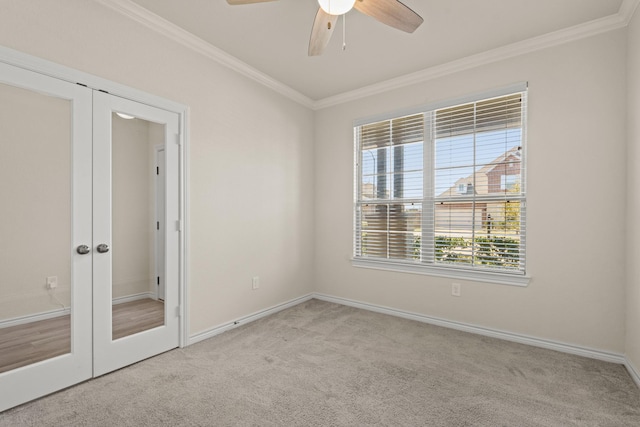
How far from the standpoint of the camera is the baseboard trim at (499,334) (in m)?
2.52

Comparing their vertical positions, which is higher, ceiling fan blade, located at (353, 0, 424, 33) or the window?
ceiling fan blade, located at (353, 0, 424, 33)

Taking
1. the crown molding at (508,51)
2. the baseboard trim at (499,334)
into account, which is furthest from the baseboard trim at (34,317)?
the crown molding at (508,51)

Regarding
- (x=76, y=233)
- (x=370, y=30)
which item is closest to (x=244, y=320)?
(x=76, y=233)

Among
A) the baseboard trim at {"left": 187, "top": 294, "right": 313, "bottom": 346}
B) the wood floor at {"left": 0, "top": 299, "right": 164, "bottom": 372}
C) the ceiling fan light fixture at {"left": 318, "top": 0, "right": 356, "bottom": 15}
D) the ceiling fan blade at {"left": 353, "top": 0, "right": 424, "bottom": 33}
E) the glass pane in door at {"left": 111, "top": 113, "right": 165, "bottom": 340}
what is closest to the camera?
the ceiling fan light fixture at {"left": 318, "top": 0, "right": 356, "bottom": 15}

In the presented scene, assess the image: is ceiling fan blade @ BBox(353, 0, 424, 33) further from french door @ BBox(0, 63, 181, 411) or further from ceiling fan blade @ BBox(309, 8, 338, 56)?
french door @ BBox(0, 63, 181, 411)

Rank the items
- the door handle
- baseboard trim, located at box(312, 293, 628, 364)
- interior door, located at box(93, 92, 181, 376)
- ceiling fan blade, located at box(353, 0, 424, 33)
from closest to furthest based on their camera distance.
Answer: ceiling fan blade, located at box(353, 0, 424, 33), the door handle, interior door, located at box(93, 92, 181, 376), baseboard trim, located at box(312, 293, 628, 364)

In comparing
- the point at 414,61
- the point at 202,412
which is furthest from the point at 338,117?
the point at 202,412

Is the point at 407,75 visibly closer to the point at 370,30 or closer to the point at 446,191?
the point at 370,30

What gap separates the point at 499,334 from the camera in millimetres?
2963

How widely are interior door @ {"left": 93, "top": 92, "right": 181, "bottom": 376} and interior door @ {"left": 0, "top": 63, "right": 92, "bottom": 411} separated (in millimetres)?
78

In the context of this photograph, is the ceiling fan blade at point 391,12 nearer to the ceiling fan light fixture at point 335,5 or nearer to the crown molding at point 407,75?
the ceiling fan light fixture at point 335,5

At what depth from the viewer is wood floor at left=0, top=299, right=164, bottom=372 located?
1.89 metres

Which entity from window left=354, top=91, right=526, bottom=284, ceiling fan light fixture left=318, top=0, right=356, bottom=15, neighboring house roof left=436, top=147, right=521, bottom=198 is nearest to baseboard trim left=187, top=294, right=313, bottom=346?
window left=354, top=91, right=526, bottom=284

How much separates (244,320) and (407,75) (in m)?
3.22
